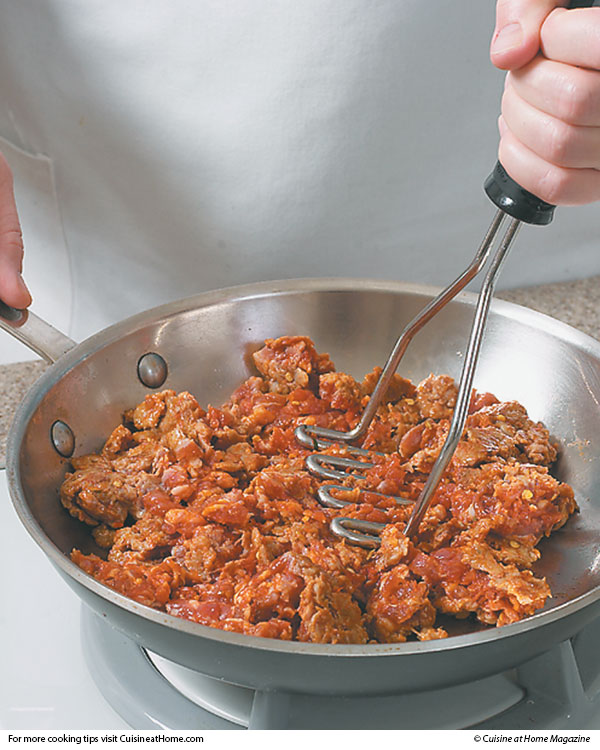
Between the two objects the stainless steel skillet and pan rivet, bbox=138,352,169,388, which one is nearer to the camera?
the stainless steel skillet

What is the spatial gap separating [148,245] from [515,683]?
3.16ft

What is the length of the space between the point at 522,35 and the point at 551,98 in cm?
6

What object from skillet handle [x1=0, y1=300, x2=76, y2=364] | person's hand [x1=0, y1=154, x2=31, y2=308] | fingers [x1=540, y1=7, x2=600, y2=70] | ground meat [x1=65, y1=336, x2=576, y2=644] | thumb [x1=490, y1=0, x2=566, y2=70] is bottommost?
ground meat [x1=65, y1=336, x2=576, y2=644]

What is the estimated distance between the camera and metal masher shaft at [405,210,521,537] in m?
0.82

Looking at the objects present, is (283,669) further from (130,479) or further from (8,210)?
(8,210)

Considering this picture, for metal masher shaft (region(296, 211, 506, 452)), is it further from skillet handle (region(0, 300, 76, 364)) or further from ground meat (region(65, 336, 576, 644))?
skillet handle (region(0, 300, 76, 364))

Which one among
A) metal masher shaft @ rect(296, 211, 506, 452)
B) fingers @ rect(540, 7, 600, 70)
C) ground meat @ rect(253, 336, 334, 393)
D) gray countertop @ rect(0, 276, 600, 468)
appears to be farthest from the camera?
gray countertop @ rect(0, 276, 600, 468)

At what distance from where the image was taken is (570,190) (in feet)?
2.45

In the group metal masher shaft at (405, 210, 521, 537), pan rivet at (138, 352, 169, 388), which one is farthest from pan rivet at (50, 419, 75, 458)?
metal masher shaft at (405, 210, 521, 537)

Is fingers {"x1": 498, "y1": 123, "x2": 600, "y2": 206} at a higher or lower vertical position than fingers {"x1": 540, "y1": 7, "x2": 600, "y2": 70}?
lower

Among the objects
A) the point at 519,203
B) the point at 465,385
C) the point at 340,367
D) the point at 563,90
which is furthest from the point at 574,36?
the point at 340,367

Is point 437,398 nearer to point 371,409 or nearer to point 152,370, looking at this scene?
point 371,409

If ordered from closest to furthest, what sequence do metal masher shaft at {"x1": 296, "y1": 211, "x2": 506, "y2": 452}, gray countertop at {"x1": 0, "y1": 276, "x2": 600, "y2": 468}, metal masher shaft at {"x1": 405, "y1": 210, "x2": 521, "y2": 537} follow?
metal masher shaft at {"x1": 405, "y1": 210, "x2": 521, "y2": 537}, metal masher shaft at {"x1": 296, "y1": 211, "x2": 506, "y2": 452}, gray countertop at {"x1": 0, "y1": 276, "x2": 600, "y2": 468}

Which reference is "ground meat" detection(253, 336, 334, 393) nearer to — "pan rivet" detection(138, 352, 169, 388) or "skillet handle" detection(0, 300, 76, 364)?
"pan rivet" detection(138, 352, 169, 388)
